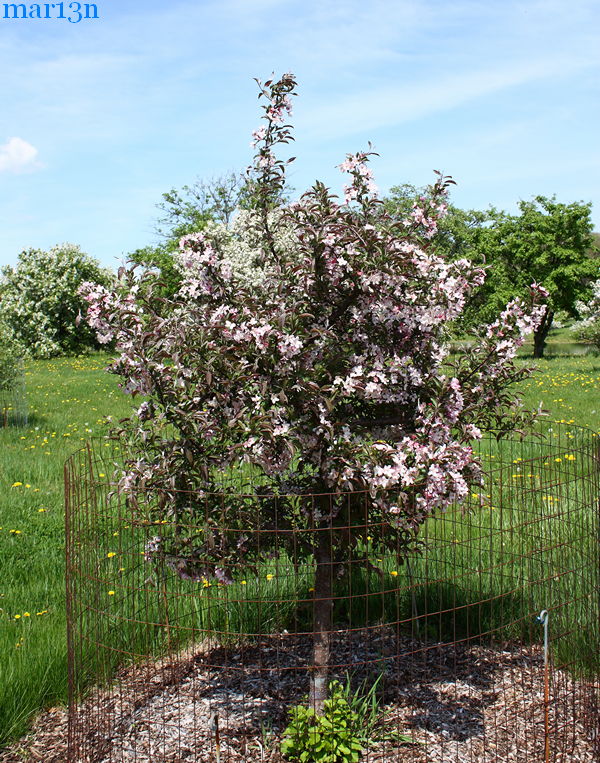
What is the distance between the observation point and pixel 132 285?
4.04 meters

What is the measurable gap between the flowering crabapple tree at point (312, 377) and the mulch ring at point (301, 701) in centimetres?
52

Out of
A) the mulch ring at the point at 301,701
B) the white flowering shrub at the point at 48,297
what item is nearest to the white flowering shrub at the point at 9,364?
the mulch ring at the point at 301,701

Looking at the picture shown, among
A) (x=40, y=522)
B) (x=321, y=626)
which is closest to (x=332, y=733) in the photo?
(x=321, y=626)

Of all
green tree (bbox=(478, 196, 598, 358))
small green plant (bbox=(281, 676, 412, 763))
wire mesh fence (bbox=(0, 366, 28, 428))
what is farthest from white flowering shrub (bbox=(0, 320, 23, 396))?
green tree (bbox=(478, 196, 598, 358))

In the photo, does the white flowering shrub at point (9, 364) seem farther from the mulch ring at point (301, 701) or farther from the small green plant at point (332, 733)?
the small green plant at point (332, 733)

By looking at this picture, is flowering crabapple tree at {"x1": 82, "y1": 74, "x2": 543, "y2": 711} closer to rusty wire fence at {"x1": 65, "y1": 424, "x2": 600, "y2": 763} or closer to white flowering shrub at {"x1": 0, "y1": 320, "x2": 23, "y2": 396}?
rusty wire fence at {"x1": 65, "y1": 424, "x2": 600, "y2": 763}

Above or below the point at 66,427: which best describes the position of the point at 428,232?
above

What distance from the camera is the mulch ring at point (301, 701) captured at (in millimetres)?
4039

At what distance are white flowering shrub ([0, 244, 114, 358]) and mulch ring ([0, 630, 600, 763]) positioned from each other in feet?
91.2

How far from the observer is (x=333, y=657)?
16.2ft

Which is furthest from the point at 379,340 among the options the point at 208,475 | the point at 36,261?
the point at 36,261

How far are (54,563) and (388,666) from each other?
124 inches

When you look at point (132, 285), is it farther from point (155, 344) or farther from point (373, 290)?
point (373, 290)

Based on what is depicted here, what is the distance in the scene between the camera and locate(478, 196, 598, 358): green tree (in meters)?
35.2
